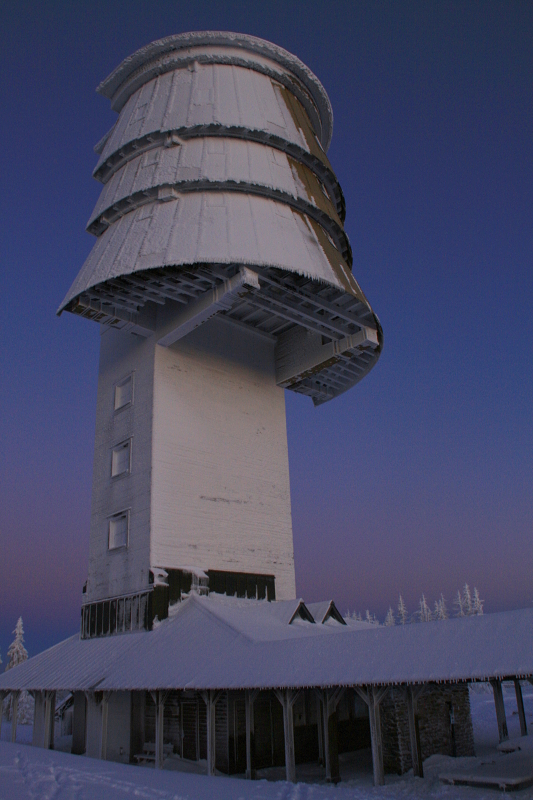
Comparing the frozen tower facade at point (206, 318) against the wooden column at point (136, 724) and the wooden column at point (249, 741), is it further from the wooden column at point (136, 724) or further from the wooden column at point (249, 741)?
the wooden column at point (249, 741)

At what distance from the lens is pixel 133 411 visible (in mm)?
23812

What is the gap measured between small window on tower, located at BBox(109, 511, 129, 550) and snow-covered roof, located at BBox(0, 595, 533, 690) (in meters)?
3.11

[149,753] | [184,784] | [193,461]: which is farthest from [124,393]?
[184,784]

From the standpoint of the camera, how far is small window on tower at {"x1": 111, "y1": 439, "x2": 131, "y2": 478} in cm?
2347

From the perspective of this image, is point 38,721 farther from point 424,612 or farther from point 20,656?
point 424,612

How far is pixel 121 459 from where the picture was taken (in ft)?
78.8

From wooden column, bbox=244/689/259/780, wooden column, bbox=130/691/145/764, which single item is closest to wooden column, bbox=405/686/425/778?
wooden column, bbox=244/689/259/780

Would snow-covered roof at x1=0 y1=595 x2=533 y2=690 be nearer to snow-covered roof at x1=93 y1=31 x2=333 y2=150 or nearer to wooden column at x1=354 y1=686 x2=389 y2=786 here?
wooden column at x1=354 y1=686 x2=389 y2=786

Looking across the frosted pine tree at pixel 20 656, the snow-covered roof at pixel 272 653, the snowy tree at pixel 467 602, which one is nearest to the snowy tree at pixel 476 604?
the snowy tree at pixel 467 602

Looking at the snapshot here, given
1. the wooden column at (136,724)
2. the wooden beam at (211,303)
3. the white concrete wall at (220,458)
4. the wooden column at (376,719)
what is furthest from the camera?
the white concrete wall at (220,458)

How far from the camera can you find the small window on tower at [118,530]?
22648 mm

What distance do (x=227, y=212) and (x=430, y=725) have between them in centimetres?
1698

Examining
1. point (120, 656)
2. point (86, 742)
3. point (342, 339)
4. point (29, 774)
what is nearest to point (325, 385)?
point (342, 339)

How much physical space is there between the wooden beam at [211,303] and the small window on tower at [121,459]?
400 centimetres
